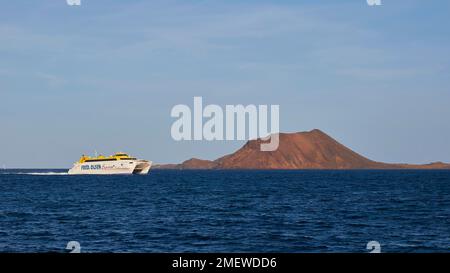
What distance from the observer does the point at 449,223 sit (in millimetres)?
54750
